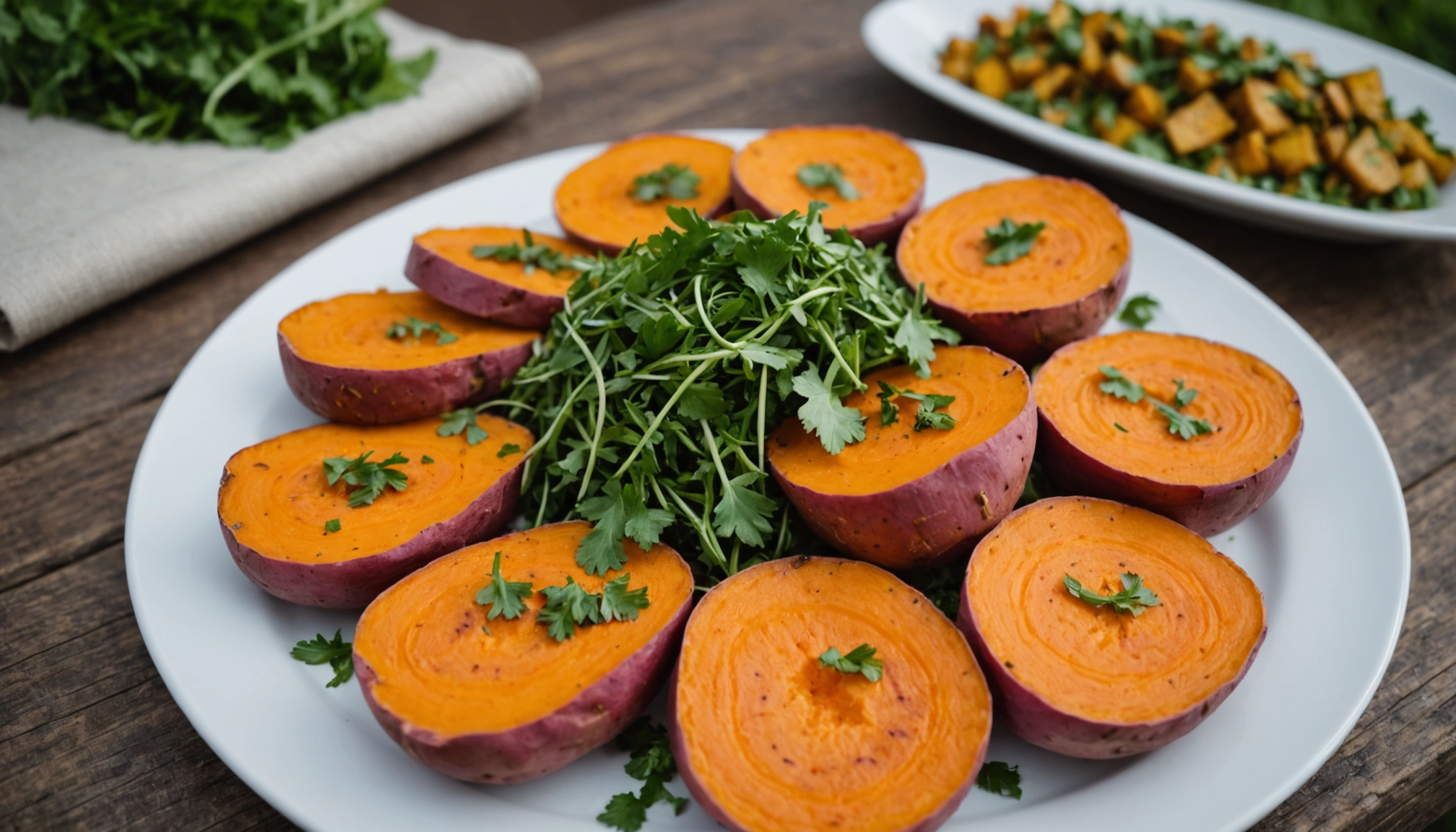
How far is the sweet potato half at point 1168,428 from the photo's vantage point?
1.84m

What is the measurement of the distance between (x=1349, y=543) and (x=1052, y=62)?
2.05 m

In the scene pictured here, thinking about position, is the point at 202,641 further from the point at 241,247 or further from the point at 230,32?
the point at 230,32

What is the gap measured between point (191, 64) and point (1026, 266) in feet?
8.20

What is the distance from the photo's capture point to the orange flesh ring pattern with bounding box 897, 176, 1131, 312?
7.05 ft

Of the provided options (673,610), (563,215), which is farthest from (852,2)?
(673,610)

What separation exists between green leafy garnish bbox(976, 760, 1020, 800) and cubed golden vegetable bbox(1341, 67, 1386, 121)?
2.55 m

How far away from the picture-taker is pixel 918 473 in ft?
5.61

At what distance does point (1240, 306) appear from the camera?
7.87 feet

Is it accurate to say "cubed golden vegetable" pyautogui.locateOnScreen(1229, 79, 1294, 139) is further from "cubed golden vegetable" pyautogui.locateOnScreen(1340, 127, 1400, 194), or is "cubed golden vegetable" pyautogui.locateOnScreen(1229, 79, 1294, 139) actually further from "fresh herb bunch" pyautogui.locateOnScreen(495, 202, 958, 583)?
"fresh herb bunch" pyautogui.locateOnScreen(495, 202, 958, 583)

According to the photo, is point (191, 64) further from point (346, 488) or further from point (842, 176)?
point (842, 176)

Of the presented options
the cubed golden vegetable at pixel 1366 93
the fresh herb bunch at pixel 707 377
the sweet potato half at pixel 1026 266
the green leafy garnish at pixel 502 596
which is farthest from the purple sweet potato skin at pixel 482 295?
the cubed golden vegetable at pixel 1366 93

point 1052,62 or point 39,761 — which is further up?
point 1052,62

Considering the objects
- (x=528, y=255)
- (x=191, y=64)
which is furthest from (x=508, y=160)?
(x=528, y=255)

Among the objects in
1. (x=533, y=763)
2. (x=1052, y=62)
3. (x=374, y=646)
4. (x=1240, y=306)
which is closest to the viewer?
(x=533, y=763)
